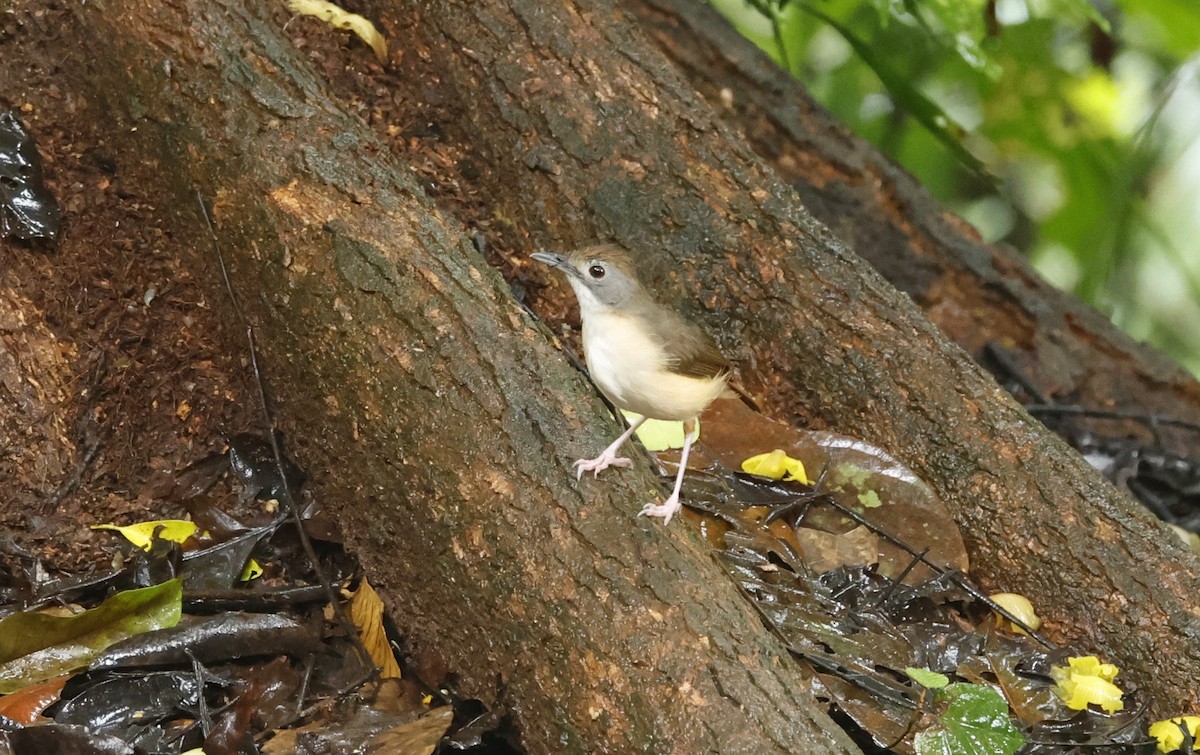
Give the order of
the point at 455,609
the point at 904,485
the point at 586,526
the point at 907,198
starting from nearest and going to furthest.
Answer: the point at 586,526 < the point at 455,609 < the point at 904,485 < the point at 907,198

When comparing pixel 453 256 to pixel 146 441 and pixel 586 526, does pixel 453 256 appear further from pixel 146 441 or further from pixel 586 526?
pixel 146 441

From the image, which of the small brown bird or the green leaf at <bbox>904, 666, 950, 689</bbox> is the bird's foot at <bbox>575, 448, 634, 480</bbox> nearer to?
the small brown bird

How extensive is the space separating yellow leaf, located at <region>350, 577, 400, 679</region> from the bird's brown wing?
3.91 ft

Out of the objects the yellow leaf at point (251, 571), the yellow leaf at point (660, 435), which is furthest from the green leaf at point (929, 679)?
the yellow leaf at point (251, 571)

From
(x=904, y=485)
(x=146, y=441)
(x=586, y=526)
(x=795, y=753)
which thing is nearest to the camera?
(x=795, y=753)

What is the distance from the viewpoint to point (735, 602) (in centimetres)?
254

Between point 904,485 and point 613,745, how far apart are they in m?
1.63

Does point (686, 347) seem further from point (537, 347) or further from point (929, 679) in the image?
point (929, 679)

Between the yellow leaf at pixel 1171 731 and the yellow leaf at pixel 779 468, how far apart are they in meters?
1.32

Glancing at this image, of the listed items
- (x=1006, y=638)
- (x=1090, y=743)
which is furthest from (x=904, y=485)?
(x=1090, y=743)

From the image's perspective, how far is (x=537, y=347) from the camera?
112 inches

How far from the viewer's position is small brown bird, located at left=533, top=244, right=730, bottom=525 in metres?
2.96

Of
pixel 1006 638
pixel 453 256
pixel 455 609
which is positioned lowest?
pixel 455 609

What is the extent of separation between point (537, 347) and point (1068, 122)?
578 cm
